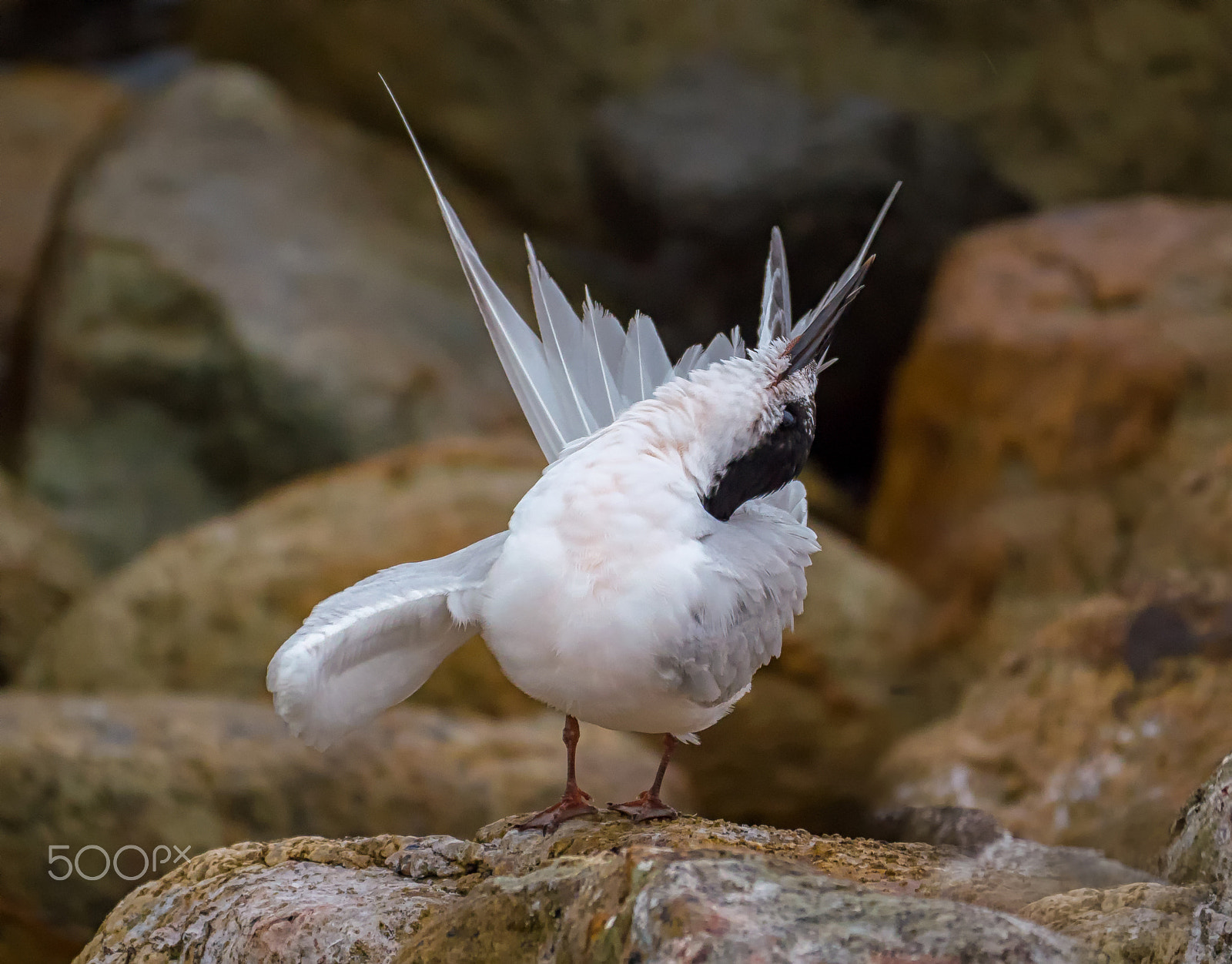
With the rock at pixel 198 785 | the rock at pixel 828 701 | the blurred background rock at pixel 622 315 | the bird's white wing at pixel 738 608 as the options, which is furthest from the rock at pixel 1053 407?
the bird's white wing at pixel 738 608

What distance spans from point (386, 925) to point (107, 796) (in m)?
2.31

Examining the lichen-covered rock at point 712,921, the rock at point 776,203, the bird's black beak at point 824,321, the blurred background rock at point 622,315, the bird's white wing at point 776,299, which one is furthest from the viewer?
the rock at point 776,203

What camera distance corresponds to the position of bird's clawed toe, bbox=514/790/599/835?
3.02 meters

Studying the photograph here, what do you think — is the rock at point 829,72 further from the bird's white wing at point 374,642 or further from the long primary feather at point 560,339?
the bird's white wing at point 374,642

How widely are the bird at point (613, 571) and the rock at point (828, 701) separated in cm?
266

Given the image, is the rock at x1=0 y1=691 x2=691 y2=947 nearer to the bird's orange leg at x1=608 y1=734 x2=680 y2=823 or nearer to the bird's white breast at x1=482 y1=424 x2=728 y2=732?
the bird's orange leg at x1=608 y1=734 x2=680 y2=823

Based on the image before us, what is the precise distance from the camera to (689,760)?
6160 millimetres

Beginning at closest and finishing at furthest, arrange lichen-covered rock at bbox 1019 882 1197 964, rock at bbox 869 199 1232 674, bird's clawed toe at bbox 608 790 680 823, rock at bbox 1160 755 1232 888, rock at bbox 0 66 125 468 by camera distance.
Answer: lichen-covered rock at bbox 1019 882 1197 964 < rock at bbox 1160 755 1232 888 < bird's clawed toe at bbox 608 790 680 823 < rock at bbox 869 199 1232 674 < rock at bbox 0 66 125 468

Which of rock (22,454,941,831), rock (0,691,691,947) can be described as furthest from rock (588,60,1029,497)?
rock (0,691,691,947)

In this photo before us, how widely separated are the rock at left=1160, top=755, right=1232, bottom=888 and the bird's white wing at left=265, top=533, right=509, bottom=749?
162 centimetres

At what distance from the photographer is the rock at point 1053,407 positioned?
656 cm

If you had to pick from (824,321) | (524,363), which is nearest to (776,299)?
(824,321)

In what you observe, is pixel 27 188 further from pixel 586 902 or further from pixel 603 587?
pixel 586 902

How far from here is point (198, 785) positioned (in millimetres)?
4586
